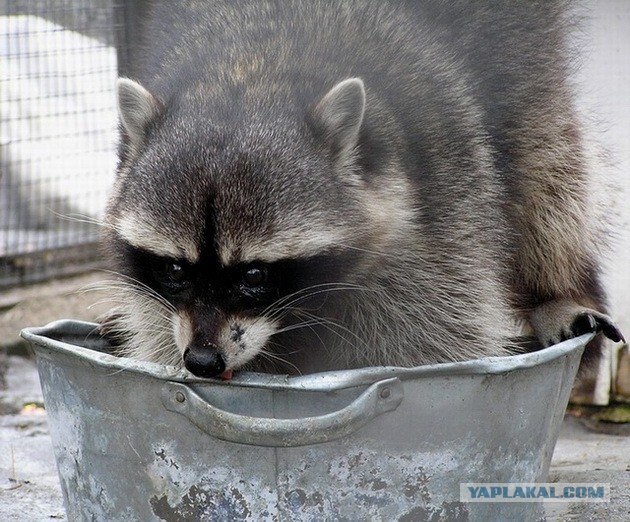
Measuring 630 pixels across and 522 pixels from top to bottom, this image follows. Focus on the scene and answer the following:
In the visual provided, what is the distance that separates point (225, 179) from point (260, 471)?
2.51 feet

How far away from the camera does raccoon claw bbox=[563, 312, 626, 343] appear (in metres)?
3.34

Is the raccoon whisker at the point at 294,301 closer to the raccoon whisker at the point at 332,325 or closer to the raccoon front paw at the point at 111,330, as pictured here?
the raccoon whisker at the point at 332,325

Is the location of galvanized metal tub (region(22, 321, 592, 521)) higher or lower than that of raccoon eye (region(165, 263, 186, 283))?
lower

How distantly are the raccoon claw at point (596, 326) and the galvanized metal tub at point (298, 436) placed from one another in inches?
25.9

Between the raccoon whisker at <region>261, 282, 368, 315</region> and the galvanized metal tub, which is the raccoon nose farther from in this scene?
the raccoon whisker at <region>261, 282, 368, 315</region>

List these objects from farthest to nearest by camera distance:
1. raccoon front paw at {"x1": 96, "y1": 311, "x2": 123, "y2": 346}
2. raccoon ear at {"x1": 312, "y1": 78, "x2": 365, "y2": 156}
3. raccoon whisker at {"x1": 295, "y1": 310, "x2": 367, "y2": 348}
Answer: raccoon front paw at {"x1": 96, "y1": 311, "x2": 123, "y2": 346}
raccoon whisker at {"x1": 295, "y1": 310, "x2": 367, "y2": 348}
raccoon ear at {"x1": 312, "y1": 78, "x2": 365, "y2": 156}

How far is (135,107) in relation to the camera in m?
2.96

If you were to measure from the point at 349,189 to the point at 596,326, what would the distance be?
1093 millimetres

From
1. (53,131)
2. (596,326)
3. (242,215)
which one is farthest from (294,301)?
(53,131)

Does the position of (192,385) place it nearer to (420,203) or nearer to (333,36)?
(420,203)

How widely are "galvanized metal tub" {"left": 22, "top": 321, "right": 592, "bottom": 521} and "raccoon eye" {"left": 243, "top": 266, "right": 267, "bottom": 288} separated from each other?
260 millimetres

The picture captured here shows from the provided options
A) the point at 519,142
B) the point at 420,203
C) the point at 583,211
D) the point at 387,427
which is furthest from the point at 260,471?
the point at 583,211

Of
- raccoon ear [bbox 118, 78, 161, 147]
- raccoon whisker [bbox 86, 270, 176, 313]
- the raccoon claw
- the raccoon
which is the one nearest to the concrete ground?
the raccoon

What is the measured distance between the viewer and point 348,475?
8.15ft
